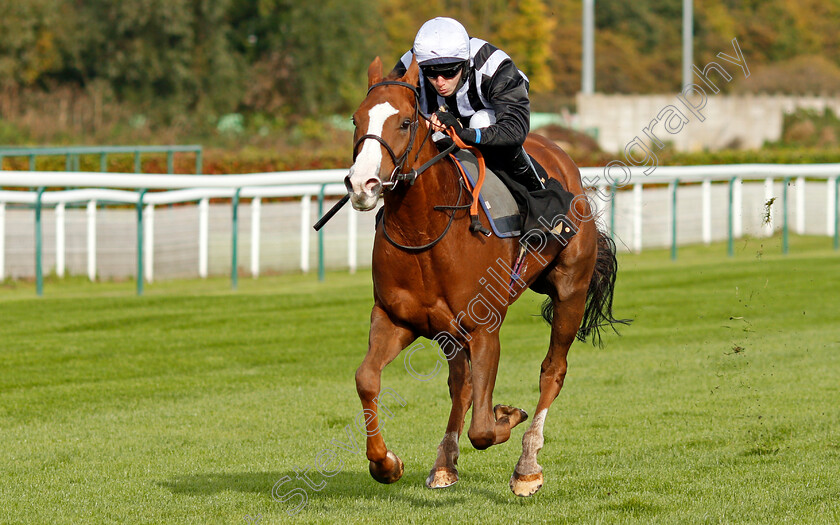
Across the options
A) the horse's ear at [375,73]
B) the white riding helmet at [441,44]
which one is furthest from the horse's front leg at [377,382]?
the white riding helmet at [441,44]

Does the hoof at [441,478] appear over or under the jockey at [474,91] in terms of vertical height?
under

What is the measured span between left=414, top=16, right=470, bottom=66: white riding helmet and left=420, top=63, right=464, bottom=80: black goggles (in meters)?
0.05

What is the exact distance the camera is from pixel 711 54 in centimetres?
5850

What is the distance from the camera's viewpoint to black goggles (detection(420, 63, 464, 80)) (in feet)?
14.7

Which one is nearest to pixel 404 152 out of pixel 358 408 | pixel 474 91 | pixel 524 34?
pixel 474 91

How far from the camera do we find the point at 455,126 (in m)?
4.29

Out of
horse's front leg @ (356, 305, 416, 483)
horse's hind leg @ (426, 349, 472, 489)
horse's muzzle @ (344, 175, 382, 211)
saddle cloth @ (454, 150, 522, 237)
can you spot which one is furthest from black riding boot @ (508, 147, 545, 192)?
horse's muzzle @ (344, 175, 382, 211)

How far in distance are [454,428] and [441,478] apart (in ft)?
0.69

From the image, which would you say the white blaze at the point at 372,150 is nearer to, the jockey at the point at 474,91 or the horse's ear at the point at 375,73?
the horse's ear at the point at 375,73

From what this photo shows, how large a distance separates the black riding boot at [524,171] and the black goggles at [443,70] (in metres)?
0.47

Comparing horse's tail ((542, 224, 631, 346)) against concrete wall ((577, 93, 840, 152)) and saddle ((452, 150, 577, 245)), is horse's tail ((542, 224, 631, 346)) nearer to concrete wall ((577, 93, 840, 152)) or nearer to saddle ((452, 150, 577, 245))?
saddle ((452, 150, 577, 245))

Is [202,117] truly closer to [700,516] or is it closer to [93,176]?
[93,176]

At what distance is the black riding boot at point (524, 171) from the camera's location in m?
4.86

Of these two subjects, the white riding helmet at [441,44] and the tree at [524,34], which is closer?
the white riding helmet at [441,44]
